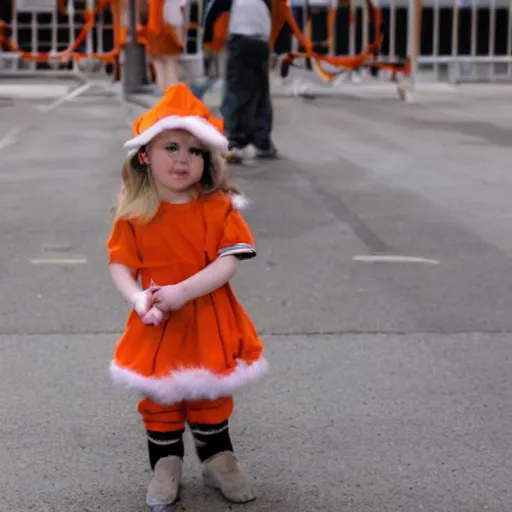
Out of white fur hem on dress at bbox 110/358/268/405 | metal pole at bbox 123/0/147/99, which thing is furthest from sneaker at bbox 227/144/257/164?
white fur hem on dress at bbox 110/358/268/405

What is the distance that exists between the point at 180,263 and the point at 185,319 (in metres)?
0.16

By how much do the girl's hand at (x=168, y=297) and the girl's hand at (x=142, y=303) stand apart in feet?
0.04

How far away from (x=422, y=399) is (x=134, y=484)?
1279 millimetres

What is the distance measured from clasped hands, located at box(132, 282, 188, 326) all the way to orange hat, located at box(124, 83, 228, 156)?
414 mm

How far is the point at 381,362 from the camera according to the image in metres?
5.18

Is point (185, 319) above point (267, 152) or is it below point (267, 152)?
above

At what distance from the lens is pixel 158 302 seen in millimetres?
3475

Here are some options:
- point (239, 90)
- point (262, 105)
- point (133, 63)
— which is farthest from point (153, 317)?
point (133, 63)

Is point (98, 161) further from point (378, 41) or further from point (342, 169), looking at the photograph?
point (378, 41)

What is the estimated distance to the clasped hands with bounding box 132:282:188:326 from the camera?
3453 mm

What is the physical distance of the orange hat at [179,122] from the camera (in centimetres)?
357

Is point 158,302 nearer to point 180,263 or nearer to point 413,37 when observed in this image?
point 180,263

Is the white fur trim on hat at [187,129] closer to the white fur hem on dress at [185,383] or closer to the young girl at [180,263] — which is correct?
the young girl at [180,263]

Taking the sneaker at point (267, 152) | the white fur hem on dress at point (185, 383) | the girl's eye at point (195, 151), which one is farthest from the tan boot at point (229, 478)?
the sneaker at point (267, 152)
